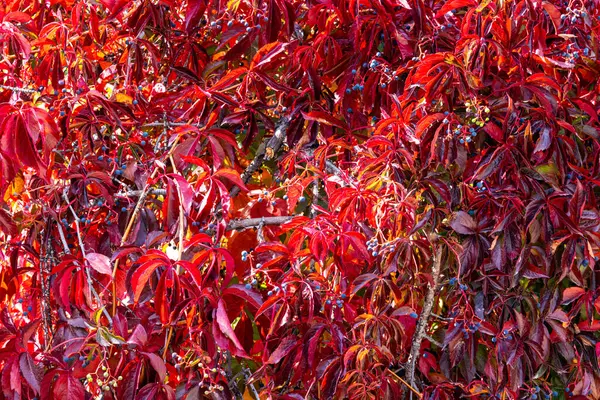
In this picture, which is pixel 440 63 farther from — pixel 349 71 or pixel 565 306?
pixel 565 306

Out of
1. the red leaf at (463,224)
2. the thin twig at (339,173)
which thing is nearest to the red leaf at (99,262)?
the thin twig at (339,173)

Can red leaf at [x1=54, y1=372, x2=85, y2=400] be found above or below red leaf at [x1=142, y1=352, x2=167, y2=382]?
below

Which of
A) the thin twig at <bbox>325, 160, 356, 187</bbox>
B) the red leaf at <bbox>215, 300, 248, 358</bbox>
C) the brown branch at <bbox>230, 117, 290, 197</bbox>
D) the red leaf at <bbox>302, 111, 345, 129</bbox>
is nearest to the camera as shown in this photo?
the red leaf at <bbox>215, 300, 248, 358</bbox>

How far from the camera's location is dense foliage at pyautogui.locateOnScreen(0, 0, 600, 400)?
5.07 ft

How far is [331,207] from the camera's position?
5.33 feet

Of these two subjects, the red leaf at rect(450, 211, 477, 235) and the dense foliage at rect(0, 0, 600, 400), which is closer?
the dense foliage at rect(0, 0, 600, 400)

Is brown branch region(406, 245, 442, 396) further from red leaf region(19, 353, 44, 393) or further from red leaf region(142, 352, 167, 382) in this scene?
red leaf region(19, 353, 44, 393)

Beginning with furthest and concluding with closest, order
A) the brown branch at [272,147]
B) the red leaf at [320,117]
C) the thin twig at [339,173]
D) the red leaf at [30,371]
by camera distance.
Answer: the brown branch at [272,147]
the red leaf at [320,117]
the thin twig at [339,173]
the red leaf at [30,371]

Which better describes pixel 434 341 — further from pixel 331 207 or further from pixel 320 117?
pixel 320 117

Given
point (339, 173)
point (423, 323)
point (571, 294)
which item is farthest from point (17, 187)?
point (571, 294)

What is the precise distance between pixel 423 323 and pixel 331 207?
381 millimetres

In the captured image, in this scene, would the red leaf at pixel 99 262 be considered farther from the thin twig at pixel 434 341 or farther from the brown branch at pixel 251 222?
the thin twig at pixel 434 341

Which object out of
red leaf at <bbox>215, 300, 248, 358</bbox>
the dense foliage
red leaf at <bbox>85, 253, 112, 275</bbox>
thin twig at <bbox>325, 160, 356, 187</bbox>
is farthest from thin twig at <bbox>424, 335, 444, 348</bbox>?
red leaf at <bbox>85, 253, 112, 275</bbox>

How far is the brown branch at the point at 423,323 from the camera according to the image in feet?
5.78
